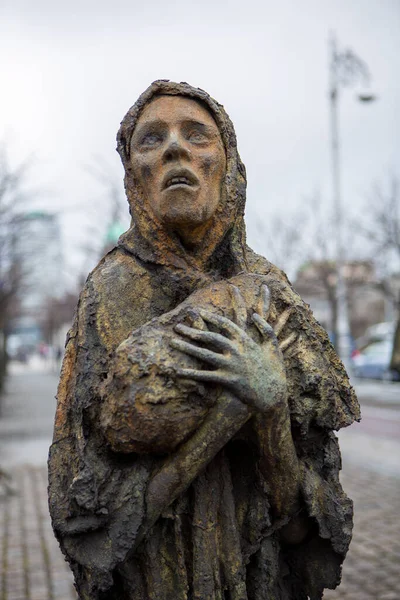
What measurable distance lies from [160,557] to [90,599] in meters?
0.28

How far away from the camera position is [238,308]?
7.01ft

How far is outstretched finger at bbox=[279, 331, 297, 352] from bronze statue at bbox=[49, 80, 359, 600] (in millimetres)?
16

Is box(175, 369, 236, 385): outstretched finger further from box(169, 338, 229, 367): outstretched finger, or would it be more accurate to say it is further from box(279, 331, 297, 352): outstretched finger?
box(279, 331, 297, 352): outstretched finger

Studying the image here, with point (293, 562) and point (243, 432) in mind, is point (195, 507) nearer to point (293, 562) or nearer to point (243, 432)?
point (243, 432)

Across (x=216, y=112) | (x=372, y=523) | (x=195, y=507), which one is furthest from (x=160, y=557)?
(x=372, y=523)

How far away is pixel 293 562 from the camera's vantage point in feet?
7.96

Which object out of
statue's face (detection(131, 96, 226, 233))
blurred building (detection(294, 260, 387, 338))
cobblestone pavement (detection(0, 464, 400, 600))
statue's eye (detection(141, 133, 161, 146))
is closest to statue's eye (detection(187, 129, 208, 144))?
statue's face (detection(131, 96, 226, 233))

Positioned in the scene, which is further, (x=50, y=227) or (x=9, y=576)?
(x=50, y=227)

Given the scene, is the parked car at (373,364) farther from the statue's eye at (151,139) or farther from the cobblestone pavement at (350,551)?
the statue's eye at (151,139)

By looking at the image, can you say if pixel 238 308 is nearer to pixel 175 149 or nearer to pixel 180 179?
pixel 180 179

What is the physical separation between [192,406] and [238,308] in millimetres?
386

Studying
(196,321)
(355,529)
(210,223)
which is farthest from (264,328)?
(355,529)

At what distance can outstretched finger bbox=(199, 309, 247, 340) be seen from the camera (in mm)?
2035

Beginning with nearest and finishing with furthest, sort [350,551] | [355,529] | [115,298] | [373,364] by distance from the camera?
1. [115,298]
2. [350,551]
3. [355,529]
4. [373,364]
